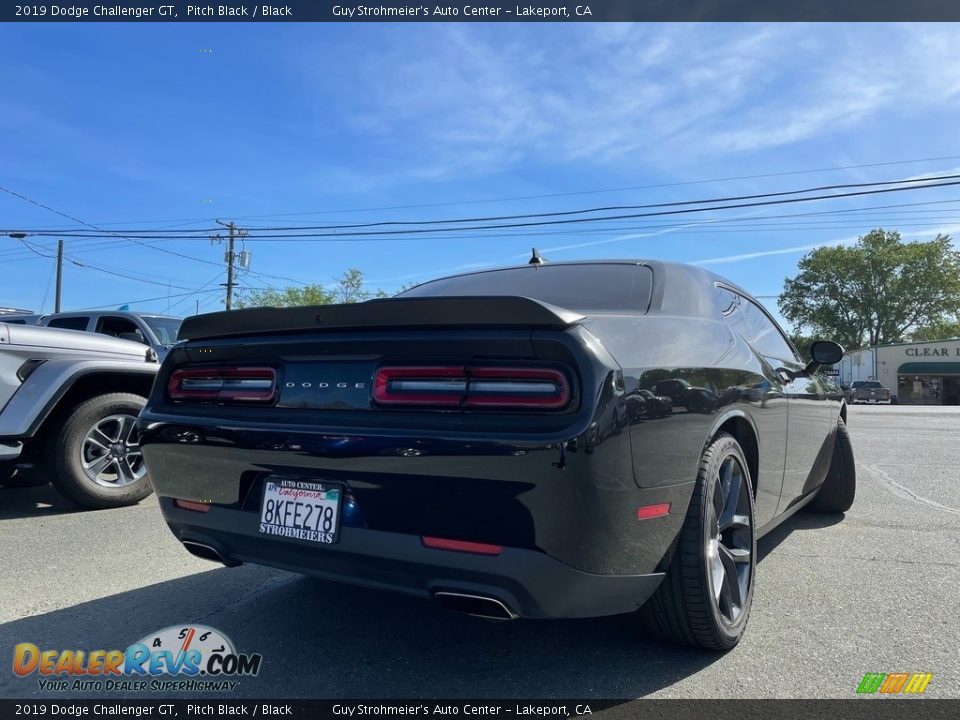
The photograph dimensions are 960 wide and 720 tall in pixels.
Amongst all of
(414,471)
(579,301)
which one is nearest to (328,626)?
(414,471)

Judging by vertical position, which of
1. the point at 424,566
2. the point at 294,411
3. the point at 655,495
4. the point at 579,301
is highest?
the point at 579,301

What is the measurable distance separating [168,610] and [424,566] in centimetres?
160

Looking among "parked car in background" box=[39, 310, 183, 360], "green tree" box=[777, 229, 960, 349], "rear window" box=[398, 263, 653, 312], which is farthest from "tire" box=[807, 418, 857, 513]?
"green tree" box=[777, 229, 960, 349]

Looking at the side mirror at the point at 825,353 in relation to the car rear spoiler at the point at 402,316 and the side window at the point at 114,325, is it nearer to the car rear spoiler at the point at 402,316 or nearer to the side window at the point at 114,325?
the car rear spoiler at the point at 402,316

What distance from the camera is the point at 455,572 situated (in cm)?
197

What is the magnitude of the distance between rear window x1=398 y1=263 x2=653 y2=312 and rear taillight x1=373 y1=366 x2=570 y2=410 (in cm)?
54

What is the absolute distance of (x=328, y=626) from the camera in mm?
2791

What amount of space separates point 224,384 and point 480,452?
3.85 feet

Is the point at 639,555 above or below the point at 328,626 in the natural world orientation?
above

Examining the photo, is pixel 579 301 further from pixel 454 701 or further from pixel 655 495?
pixel 454 701

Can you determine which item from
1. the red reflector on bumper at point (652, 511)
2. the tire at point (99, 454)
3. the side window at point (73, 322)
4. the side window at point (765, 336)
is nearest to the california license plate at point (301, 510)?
the red reflector on bumper at point (652, 511)

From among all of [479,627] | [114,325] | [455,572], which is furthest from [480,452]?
[114,325]

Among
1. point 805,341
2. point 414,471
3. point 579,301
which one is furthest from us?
Answer: point 805,341

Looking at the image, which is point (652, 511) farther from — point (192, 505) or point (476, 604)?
point (192, 505)
